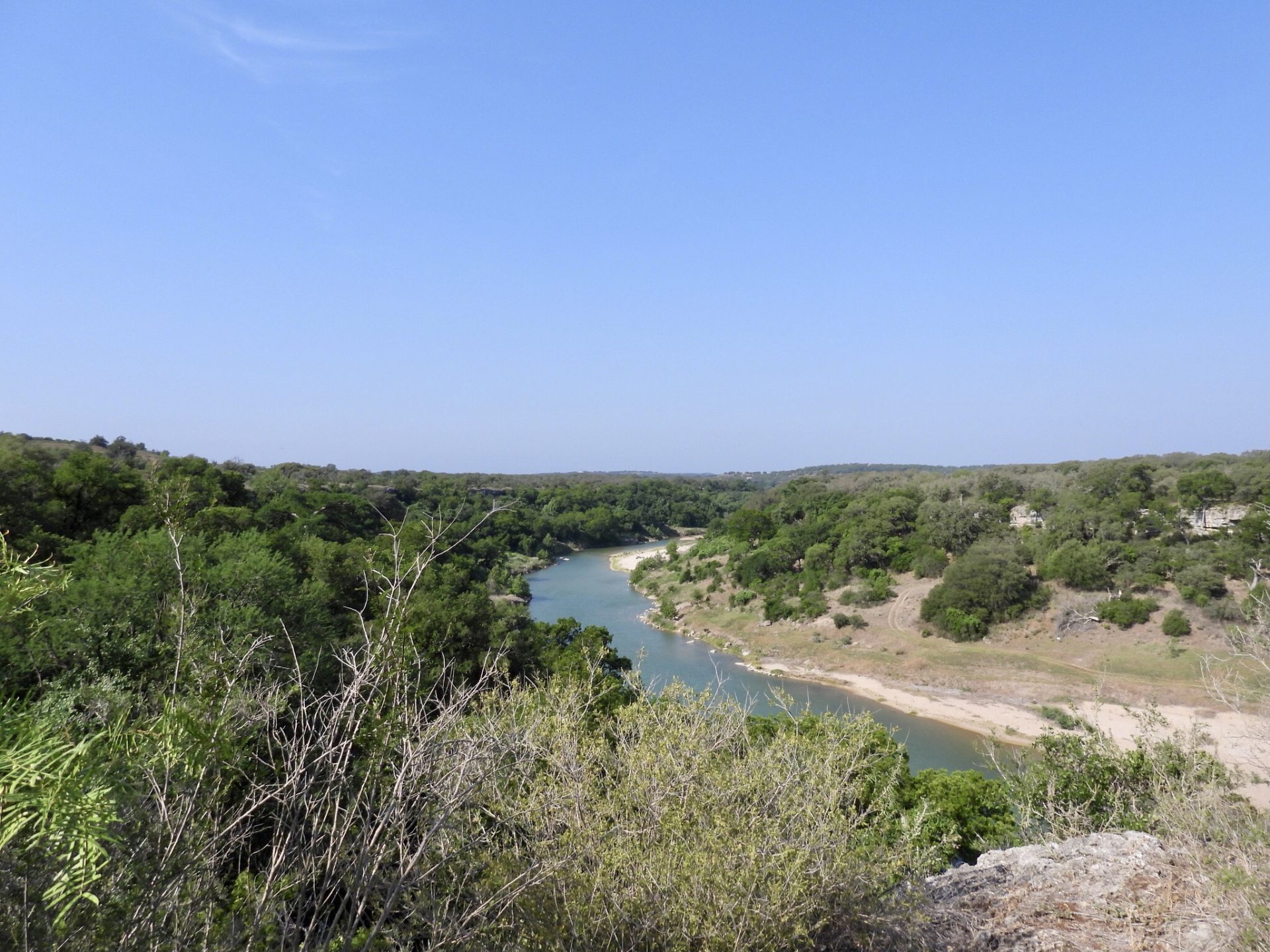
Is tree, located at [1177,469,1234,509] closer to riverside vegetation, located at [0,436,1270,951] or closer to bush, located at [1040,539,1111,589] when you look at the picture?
bush, located at [1040,539,1111,589]

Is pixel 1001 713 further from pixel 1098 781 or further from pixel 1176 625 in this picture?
pixel 1098 781

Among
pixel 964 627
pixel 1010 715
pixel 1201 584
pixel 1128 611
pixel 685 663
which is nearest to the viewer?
pixel 1010 715

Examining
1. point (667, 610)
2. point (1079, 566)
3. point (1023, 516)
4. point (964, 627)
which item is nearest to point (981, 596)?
point (964, 627)

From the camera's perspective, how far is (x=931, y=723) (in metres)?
25.8

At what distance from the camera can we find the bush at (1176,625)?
95.2 feet

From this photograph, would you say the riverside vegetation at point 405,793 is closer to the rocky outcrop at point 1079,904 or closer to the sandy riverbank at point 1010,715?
the rocky outcrop at point 1079,904

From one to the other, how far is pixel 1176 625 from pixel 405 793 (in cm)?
3541

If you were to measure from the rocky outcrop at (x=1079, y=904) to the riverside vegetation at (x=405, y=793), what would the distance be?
35 cm

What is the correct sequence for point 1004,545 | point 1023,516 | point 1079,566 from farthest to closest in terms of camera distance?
point 1023,516 < point 1004,545 < point 1079,566

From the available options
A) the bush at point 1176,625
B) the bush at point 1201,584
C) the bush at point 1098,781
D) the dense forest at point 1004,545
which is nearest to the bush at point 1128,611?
the dense forest at point 1004,545

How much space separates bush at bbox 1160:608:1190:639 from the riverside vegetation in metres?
19.2

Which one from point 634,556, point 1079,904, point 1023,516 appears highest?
point 1023,516

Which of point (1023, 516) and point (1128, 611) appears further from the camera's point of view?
point (1023, 516)

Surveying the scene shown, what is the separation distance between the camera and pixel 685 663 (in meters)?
33.2
